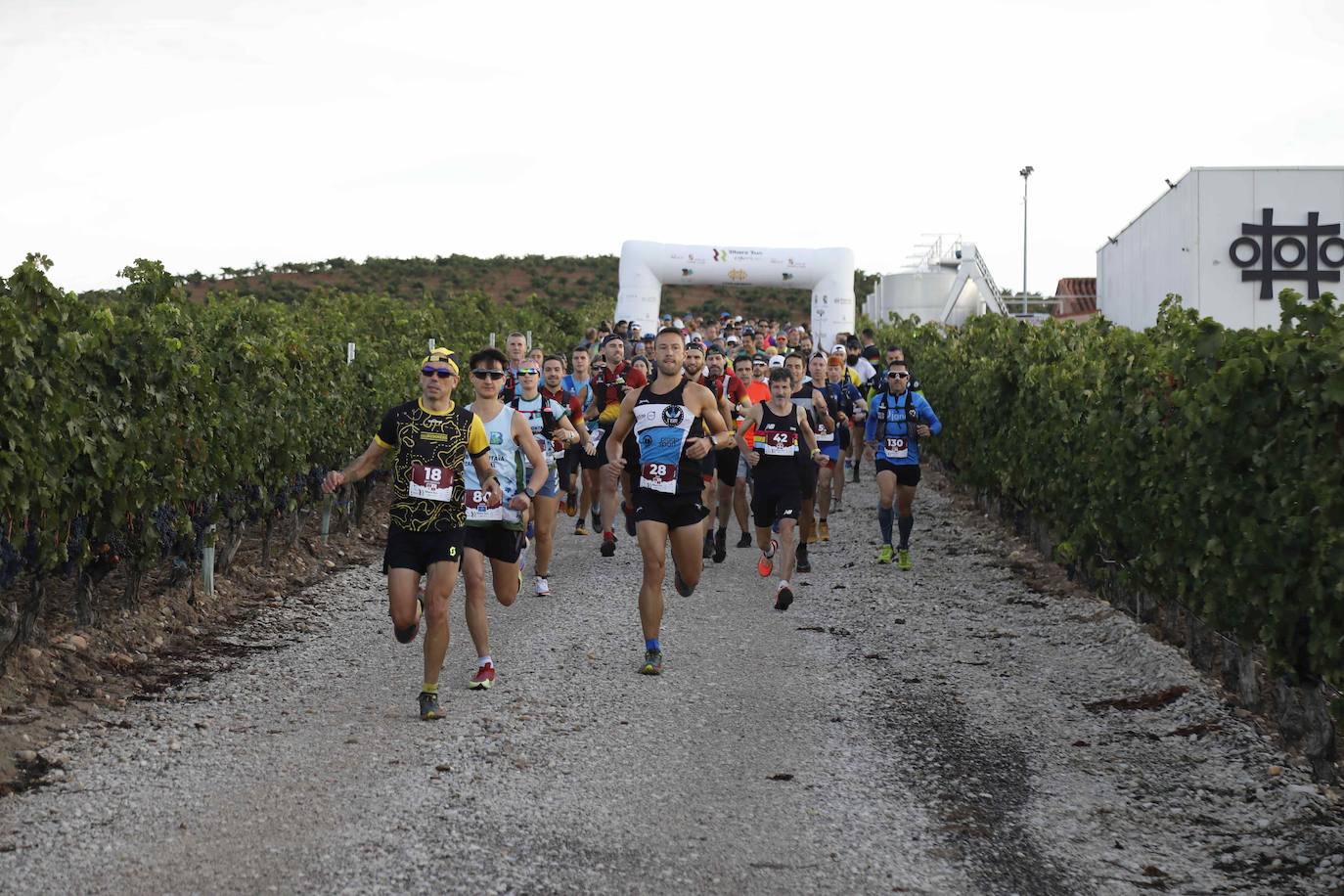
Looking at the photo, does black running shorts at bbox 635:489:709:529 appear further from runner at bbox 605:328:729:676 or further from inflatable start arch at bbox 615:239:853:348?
inflatable start arch at bbox 615:239:853:348

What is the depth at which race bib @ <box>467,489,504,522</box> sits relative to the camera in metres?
8.35

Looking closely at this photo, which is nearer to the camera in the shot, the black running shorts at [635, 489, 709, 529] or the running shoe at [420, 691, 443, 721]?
the running shoe at [420, 691, 443, 721]

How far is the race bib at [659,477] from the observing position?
29.0 ft

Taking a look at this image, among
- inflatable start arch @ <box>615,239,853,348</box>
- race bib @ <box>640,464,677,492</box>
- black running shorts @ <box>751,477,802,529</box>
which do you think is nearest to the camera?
race bib @ <box>640,464,677,492</box>

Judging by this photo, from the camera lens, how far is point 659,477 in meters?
8.84

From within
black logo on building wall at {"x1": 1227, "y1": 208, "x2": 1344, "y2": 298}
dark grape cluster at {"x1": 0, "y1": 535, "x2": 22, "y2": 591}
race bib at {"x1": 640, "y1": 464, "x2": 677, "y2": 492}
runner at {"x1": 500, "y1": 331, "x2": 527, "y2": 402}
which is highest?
black logo on building wall at {"x1": 1227, "y1": 208, "x2": 1344, "y2": 298}

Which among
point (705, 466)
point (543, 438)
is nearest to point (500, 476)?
point (543, 438)

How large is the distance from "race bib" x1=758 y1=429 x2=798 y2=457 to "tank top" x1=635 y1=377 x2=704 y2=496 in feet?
8.46

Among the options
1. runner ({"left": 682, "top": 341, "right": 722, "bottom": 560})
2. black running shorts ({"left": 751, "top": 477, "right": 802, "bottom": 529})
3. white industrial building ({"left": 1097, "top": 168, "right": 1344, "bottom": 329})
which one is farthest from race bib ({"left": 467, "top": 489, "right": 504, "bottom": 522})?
white industrial building ({"left": 1097, "top": 168, "right": 1344, "bottom": 329})

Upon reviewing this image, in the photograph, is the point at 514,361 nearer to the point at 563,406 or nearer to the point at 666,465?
the point at 563,406

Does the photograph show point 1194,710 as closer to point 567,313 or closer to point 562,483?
point 562,483

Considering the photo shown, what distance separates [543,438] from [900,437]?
3222 millimetres

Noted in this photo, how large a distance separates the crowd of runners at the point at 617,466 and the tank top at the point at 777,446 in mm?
12

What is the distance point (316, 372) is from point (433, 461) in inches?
247
